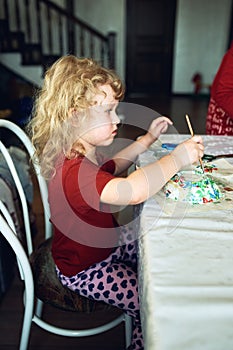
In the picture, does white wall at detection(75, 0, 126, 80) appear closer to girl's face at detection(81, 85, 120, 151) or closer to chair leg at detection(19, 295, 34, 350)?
girl's face at detection(81, 85, 120, 151)

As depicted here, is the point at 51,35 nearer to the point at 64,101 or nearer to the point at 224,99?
the point at 224,99

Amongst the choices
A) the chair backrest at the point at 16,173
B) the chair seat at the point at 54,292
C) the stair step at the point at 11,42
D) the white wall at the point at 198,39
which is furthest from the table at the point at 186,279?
the white wall at the point at 198,39

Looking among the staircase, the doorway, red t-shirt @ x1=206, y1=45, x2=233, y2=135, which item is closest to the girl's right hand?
red t-shirt @ x1=206, y1=45, x2=233, y2=135

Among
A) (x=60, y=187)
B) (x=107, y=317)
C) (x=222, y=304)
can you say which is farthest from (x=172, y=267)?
(x=107, y=317)

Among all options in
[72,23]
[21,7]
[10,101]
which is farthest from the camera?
[21,7]

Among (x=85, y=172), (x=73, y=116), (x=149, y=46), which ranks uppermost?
(x=73, y=116)

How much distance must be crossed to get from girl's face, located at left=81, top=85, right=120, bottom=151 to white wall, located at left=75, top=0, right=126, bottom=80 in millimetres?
6422

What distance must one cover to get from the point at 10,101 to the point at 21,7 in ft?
10.8

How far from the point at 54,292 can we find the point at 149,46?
6.62 metres

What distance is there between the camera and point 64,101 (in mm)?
971

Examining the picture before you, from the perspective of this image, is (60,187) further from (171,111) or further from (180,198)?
(171,111)

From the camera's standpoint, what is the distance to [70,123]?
3.27 feet

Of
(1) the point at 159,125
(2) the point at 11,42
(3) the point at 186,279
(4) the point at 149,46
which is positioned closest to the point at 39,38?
(2) the point at 11,42

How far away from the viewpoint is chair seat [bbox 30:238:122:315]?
1053mm
